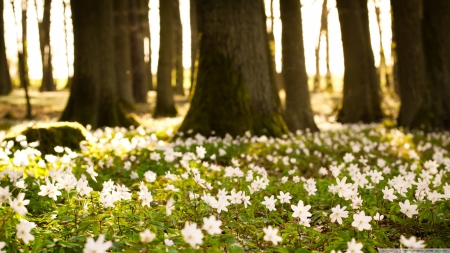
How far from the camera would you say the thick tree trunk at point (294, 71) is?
12.2 meters

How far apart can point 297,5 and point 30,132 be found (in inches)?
325

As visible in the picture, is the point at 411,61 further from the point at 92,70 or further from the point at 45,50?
the point at 45,50

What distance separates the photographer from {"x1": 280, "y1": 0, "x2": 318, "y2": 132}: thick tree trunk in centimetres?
1216

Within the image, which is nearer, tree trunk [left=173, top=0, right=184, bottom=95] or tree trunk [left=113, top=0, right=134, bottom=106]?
tree trunk [left=113, top=0, right=134, bottom=106]

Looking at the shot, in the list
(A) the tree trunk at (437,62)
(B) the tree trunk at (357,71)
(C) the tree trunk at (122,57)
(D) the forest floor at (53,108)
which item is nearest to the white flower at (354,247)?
(A) the tree trunk at (437,62)

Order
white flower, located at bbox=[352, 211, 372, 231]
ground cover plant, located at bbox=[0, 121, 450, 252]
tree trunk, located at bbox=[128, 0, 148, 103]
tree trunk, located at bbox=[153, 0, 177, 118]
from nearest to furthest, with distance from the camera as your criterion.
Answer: ground cover plant, located at bbox=[0, 121, 450, 252] < white flower, located at bbox=[352, 211, 372, 231] < tree trunk, located at bbox=[153, 0, 177, 118] < tree trunk, located at bbox=[128, 0, 148, 103]

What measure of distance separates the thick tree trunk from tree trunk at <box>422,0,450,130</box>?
3252mm

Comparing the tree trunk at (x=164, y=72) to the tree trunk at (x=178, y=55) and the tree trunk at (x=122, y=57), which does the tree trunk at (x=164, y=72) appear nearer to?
the tree trunk at (x=122, y=57)

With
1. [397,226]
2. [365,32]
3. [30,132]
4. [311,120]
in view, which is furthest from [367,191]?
[365,32]

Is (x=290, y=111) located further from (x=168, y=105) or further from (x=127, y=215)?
(x=127, y=215)

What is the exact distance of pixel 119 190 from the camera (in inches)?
139

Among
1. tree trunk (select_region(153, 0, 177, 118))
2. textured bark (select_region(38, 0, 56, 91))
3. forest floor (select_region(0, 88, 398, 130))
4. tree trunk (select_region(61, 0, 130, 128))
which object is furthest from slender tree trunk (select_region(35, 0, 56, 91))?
tree trunk (select_region(61, 0, 130, 128))

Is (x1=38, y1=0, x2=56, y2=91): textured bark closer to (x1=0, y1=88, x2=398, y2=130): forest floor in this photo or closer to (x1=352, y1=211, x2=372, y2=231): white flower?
(x1=0, y1=88, x2=398, y2=130): forest floor

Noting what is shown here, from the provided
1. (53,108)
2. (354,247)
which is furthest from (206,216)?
(53,108)
